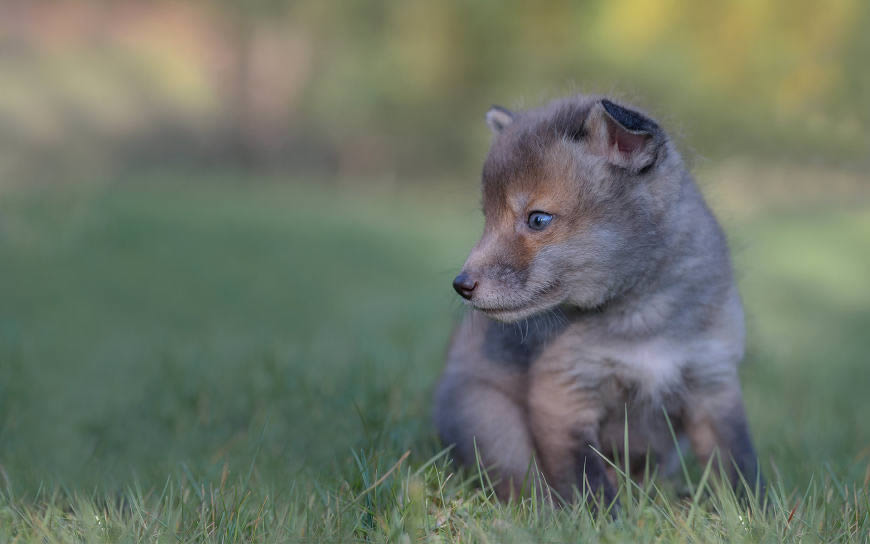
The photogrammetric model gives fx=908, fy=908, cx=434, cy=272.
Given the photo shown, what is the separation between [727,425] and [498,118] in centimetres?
152

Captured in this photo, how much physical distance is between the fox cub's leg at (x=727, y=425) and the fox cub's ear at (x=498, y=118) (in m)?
1.30

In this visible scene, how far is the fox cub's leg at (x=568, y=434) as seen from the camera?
3.30 metres

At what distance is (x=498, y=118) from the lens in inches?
148

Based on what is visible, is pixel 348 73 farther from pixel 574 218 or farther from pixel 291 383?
pixel 574 218

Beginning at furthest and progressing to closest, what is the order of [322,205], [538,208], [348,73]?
[348,73], [322,205], [538,208]

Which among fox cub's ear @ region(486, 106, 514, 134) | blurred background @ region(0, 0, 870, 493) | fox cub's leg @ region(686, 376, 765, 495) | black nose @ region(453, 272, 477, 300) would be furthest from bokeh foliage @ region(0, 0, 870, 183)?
black nose @ region(453, 272, 477, 300)

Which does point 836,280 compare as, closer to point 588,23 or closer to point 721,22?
point 721,22

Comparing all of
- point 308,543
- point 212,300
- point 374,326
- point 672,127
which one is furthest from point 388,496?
point 212,300

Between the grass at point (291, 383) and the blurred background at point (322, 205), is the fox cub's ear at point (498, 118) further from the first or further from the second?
the blurred background at point (322, 205)

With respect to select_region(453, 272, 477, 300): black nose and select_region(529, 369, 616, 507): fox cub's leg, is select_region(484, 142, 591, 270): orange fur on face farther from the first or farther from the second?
select_region(529, 369, 616, 507): fox cub's leg

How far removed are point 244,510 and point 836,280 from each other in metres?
9.80

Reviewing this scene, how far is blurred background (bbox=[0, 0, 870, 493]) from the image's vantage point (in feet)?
15.3

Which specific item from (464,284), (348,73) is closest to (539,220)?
(464,284)

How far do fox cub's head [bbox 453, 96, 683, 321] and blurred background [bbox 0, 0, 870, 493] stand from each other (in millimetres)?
551
